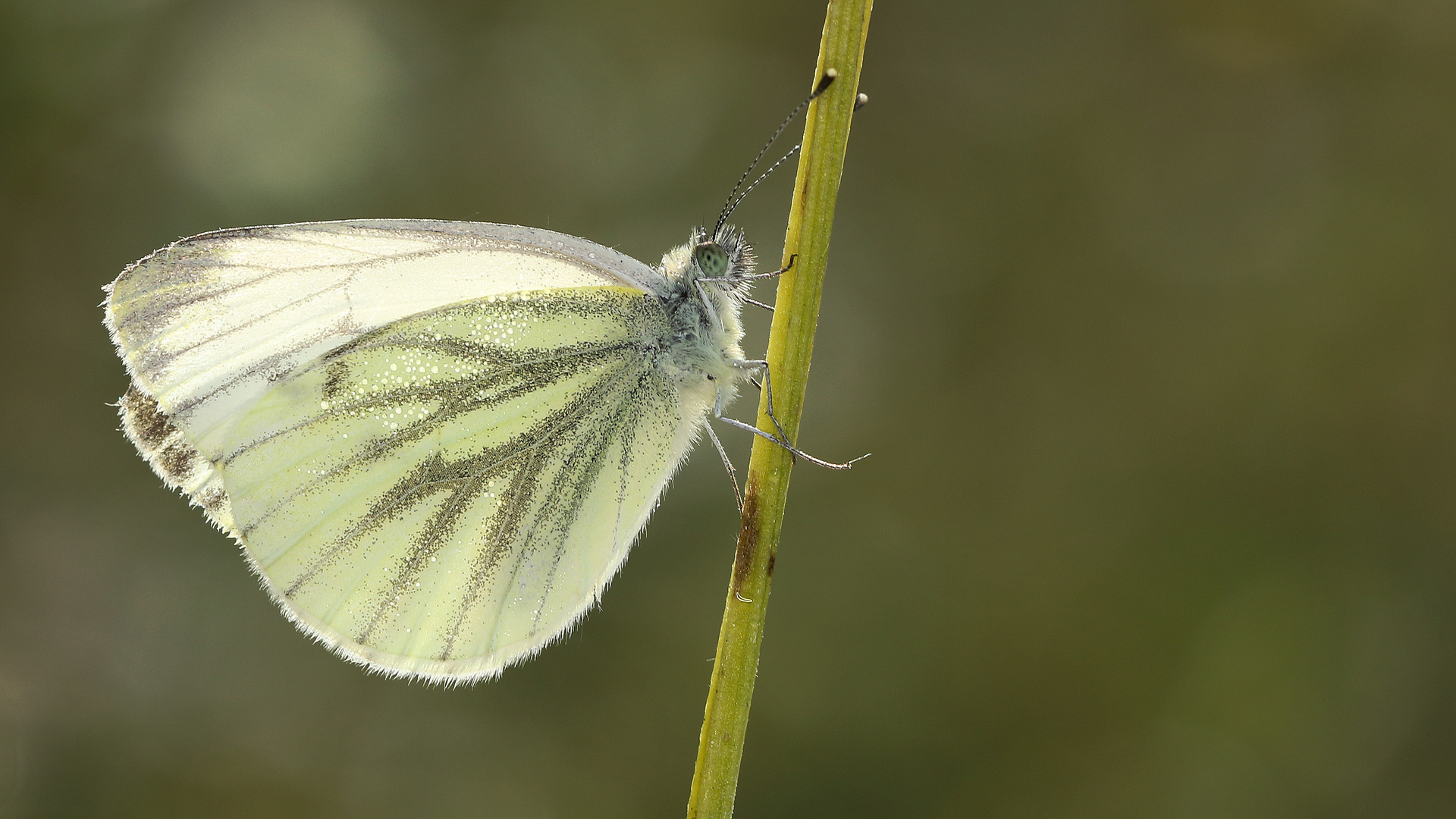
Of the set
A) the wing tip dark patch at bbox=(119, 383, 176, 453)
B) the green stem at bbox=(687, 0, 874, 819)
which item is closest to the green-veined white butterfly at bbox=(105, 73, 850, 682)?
the wing tip dark patch at bbox=(119, 383, 176, 453)

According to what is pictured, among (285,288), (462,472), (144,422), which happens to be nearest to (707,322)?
(462,472)

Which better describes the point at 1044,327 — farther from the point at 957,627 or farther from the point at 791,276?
the point at 791,276

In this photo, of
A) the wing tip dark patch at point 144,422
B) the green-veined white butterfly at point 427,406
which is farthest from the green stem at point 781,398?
the wing tip dark patch at point 144,422

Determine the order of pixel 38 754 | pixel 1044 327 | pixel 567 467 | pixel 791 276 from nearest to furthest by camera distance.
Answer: pixel 791 276, pixel 567 467, pixel 38 754, pixel 1044 327

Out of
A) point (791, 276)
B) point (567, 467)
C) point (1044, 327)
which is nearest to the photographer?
point (791, 276)

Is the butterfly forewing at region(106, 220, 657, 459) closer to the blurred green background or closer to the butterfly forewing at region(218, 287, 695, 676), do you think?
the butterfly forewing at region(218, 287, 695, 676)

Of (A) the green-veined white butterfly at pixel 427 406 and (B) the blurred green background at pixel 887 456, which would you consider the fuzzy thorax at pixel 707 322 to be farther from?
(B) the blurred green background at pixel 887 456

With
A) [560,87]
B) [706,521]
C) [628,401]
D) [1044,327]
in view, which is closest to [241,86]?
[560,87]
